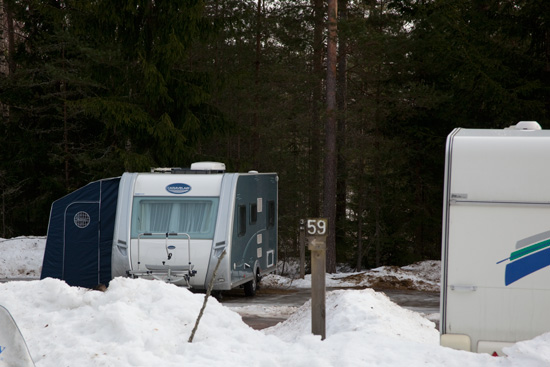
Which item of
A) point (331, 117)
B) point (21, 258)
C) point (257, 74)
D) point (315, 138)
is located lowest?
point (21, 258)

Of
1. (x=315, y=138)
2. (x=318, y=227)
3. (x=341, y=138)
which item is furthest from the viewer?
(x=315, y=138)

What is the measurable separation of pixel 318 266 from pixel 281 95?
2161 cm

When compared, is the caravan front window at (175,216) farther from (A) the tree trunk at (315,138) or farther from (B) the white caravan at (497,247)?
(A) the tree trunk at (315,138)

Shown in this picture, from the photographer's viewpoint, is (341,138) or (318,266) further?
(341,138)

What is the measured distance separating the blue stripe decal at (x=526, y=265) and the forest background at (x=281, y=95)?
42.7ft

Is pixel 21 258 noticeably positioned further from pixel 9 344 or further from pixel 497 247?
pixel 9 344

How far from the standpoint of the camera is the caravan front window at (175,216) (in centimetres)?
1492

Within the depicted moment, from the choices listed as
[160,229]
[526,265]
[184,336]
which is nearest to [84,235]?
[160,229]

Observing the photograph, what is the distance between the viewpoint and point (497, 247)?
23.9ft

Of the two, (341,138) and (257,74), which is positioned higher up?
(257,74)

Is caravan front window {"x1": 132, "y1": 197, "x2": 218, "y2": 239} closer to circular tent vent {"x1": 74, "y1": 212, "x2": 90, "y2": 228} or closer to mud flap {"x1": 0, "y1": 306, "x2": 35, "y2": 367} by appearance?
circular tent vent {"x1": 74, "y1": 212, "x2": 90, "y2": 228}

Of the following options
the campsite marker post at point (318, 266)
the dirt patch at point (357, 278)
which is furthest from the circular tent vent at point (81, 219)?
the campsite marker post at point (318, 266)

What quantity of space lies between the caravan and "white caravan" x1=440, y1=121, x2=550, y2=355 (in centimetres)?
789

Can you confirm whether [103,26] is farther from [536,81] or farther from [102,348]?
[102,348]
